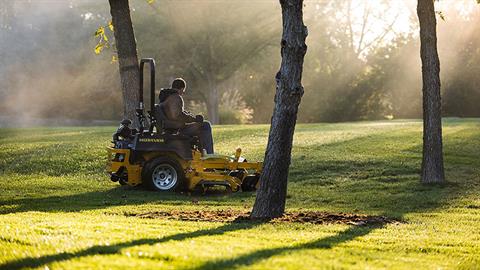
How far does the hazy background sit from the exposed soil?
30709 mm

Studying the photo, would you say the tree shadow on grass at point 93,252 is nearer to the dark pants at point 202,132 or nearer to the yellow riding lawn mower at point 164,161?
the yellow riding lawn mower at point 164,161

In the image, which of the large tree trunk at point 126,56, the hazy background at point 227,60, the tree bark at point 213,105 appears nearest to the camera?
the large tree trunk at point 126,56

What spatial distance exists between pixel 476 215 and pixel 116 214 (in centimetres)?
506

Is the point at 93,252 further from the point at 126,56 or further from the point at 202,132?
the point at 126,56

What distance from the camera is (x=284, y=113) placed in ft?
31.7

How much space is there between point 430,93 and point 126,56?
5833 millimetres

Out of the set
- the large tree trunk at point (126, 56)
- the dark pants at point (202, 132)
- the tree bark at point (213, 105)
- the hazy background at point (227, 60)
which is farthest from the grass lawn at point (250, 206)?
the hazy background at point (227, 60)

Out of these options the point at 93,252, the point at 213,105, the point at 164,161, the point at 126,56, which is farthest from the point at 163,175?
the point at 213,105

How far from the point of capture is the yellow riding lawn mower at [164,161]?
1405cm

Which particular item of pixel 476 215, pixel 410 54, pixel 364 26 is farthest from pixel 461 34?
pixel 476 215

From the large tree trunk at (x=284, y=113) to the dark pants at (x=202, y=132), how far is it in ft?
15.2

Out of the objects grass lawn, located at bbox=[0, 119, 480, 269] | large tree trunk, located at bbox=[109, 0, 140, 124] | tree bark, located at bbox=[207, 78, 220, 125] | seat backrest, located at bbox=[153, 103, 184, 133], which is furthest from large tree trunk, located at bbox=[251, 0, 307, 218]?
Result: tree bark, located at bbox=[207, 78, 220, 125]

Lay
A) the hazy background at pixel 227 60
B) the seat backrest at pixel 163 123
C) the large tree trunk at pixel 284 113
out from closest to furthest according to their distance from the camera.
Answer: the large tree trunk at pixel 284 113, the seat backrest at pixel 163 123, the hazy background at pixel 227 60

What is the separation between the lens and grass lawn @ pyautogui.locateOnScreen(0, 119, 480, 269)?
20.3 ft
